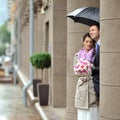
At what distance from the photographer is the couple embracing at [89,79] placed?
855 cm

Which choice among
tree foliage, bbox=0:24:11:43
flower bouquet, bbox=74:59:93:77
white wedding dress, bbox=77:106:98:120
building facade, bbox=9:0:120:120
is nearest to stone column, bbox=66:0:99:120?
building facade, bbox=9:0:120:120

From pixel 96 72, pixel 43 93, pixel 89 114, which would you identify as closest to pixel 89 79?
pixel 96 72

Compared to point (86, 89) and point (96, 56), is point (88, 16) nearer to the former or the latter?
point (96, 56)

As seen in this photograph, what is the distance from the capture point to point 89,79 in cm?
861

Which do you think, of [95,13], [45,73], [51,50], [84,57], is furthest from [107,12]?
[45,73]

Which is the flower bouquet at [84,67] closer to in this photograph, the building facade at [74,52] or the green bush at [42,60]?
the building facade at [74,52]

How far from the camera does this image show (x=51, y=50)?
1753cm

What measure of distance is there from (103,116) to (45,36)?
12722 millimetres

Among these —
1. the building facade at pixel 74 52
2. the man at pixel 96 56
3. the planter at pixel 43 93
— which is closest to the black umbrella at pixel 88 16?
the man at pixel 96 56

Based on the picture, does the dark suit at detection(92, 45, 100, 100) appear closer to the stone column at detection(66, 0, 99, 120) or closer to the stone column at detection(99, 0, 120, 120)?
the stone column at detection(99, 0, 120, 120)

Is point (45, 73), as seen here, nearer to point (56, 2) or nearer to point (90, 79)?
point (56, 2)

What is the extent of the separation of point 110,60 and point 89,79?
1.05 m

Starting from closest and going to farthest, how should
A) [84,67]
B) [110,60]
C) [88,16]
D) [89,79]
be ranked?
[110,60] < [84,67] < [89,79] < [88,16]

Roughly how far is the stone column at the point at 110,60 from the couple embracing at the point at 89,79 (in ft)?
2.39
